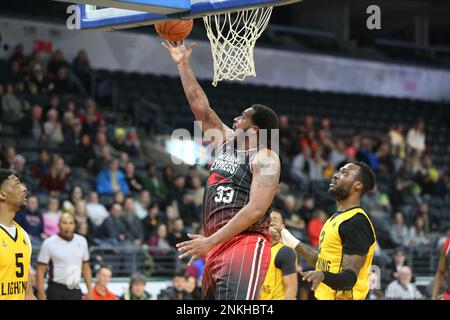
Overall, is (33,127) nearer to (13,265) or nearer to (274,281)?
(274,281)

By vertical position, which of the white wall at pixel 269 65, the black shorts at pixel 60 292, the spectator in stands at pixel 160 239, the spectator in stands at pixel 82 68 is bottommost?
→ the black shorts at pixel 60 292

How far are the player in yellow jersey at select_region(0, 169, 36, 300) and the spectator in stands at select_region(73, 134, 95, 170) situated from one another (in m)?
7.94

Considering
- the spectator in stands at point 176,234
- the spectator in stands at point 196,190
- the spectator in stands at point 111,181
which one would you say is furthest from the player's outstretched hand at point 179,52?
the spectator in stands at point 196,190

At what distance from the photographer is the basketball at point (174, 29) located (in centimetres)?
673

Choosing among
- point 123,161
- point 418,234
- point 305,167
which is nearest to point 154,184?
point 123,161

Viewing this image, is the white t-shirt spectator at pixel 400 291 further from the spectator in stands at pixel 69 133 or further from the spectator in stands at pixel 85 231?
the spectator in stands at pixel 69 133

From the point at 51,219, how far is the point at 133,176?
2.91m

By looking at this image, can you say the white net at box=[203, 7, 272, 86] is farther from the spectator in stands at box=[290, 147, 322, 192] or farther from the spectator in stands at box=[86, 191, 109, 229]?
the spectator in stands at box=[290, 147, 322, 192]

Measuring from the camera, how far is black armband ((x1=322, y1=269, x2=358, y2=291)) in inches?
247

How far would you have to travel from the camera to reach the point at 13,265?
22.1 ft

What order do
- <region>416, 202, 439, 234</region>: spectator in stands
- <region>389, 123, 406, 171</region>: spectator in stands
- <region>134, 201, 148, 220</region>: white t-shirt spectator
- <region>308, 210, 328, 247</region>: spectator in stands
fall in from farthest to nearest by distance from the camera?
1. <region>389, 123, 406, 171</region>: spectator in stands
2. <region>416, 202, 439, 234</region>: spectator in stands
3. <region>308, 210, 328, 247</region>: spectator in stands
4. <region>134, 201, 148, 220</region>: white t-shirt spectator

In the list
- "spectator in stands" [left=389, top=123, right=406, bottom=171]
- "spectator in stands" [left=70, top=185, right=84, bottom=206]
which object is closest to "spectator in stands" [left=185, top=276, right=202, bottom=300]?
"spectator in stands" [left=70, top=185, right=84, bottom=206]

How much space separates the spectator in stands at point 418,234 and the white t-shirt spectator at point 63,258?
8569mm

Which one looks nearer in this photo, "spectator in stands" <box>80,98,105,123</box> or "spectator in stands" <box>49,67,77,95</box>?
"spectator in stands" <box>80,98,105,123</box>
